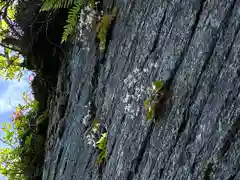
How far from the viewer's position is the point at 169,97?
258cm

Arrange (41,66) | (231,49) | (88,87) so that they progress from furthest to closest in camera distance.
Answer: (41,66), (88,87), (231,49)

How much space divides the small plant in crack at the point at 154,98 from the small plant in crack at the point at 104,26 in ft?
4.10

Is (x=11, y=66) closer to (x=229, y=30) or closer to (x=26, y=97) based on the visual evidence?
(x=26, y=97)

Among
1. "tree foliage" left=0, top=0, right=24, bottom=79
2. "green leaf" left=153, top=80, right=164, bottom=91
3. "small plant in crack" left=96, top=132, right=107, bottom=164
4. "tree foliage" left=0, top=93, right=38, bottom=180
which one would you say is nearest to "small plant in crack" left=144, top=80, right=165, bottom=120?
"green leaf" left=153, top=80, right=164, bottom=91

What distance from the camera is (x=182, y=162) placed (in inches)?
89.7

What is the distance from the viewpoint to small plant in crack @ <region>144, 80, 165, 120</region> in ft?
8.73

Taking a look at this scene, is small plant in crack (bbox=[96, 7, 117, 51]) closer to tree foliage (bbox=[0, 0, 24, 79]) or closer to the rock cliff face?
the rock cliff face

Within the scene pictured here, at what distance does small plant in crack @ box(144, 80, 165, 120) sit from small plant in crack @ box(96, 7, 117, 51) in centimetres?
125

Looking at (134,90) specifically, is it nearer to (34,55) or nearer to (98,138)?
(98,138)

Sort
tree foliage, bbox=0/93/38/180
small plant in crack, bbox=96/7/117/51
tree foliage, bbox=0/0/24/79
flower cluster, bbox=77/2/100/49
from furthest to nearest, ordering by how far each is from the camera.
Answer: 1. tree foliage, bbox=0/93/38/180
2. tree foliage, bbox=0/0/24/79
3. flower cluster, bbox=77/2/100/49
4. small plant in crack, bbox=96/7/117/51

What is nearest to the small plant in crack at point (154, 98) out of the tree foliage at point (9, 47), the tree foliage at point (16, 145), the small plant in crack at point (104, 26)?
the small plant in crack at point (104, 26)

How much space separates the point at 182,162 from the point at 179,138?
0.55 feet

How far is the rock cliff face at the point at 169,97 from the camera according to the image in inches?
81.1

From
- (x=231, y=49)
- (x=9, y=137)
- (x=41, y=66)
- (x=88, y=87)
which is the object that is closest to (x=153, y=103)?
(x=231, y=49)
